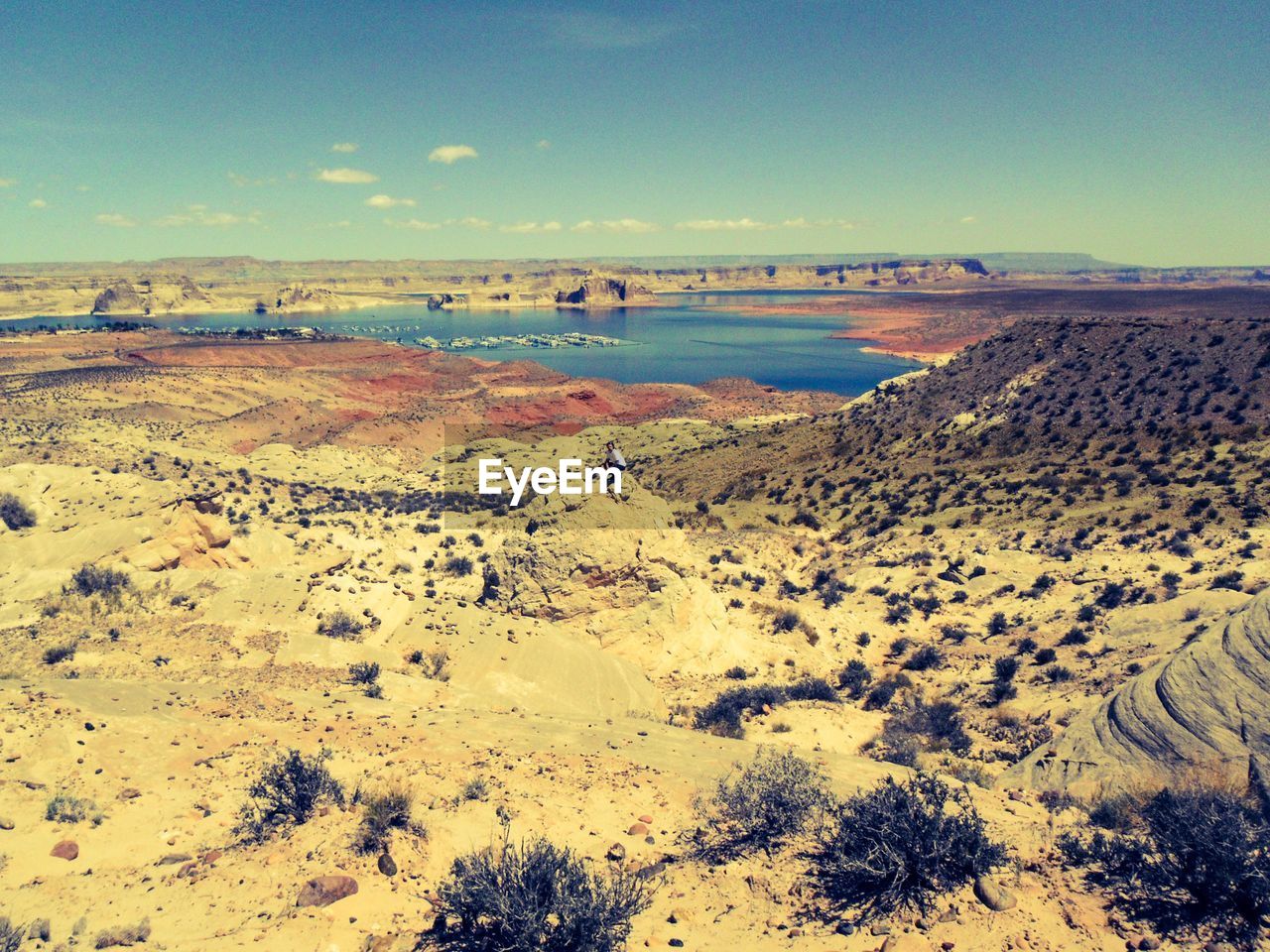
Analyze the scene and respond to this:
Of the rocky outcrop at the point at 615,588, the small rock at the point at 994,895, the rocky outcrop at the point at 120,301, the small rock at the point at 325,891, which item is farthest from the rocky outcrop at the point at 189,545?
the rocky outcrop at the point at 120,301

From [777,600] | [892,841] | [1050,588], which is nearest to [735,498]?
[777,600]

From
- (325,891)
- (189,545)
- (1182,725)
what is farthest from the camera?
(189,545)

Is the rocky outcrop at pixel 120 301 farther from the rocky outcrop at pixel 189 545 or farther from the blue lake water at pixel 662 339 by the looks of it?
the rocky outcrop at pixel 189 545

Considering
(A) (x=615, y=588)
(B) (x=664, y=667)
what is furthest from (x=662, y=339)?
(B) (x=664, y=667)

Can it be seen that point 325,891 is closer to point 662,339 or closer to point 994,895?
point 994,895

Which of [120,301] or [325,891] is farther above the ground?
[120,301]

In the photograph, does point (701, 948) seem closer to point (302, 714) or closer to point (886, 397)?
point (302, 714)

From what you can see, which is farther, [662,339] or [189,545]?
[662,339]
